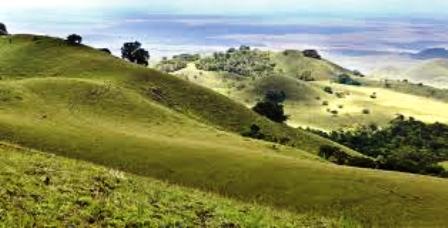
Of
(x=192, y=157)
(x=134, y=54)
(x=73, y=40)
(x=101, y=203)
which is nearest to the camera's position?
(x=101, y=203)

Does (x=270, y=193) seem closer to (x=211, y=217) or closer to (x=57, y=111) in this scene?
(x=211, y=217)

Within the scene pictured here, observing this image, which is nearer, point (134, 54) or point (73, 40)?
point (73, 40)

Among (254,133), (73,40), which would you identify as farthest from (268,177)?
(73,40)

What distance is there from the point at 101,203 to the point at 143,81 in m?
86.8

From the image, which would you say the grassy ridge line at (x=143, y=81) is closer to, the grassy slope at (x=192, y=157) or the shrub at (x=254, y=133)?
the shrub at (x=254, y=133)

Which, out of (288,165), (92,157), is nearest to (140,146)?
(92,157)

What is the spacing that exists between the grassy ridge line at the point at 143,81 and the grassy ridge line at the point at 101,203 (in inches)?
2656

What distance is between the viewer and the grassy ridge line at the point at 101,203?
80.3 feet

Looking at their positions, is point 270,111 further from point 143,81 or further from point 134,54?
point 134,54

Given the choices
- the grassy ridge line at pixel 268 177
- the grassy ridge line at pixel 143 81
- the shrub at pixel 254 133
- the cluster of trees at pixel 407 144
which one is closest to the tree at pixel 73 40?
the grassy ridge line at pixel 143 81

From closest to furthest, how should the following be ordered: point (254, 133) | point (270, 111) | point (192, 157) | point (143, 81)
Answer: point (192, 157)
point (254, 133)
point (143, 81)
point (270, 111)

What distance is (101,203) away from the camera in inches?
1051

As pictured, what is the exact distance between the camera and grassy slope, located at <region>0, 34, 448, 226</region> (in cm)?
4034

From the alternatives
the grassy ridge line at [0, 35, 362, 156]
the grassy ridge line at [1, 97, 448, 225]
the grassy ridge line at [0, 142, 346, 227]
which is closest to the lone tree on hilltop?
the grassy ridge line at [0, 35, 362, 156]
